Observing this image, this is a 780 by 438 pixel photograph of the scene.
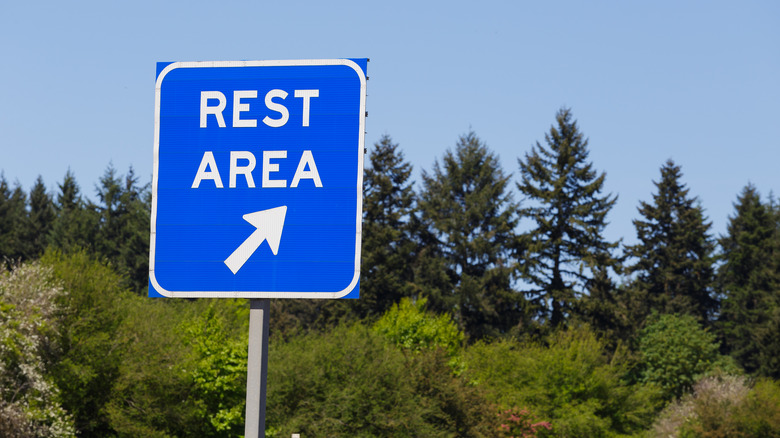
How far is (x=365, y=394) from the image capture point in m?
34.0

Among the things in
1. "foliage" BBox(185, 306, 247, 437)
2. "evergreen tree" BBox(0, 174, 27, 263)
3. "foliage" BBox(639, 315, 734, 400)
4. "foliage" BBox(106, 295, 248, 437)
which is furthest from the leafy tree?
"evergreen tree" BBox(0, 174, 27, 263)

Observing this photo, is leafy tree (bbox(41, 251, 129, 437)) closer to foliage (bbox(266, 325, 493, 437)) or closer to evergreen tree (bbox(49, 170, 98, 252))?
foliage (bbox(266, 325, 493, 437))

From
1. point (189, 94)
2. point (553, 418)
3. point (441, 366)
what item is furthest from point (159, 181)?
point (553, 418)

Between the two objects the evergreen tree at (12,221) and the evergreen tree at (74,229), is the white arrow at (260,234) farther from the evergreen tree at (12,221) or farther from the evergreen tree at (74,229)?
the evergreen tree at (12,221)

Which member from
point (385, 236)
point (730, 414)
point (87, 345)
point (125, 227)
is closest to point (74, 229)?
point (125, 227)

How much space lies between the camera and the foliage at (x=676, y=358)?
61.5m

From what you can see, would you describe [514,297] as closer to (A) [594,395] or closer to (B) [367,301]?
(B) [367,301]

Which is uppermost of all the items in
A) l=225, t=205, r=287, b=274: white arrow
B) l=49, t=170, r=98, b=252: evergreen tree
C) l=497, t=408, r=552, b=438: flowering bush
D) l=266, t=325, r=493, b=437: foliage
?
l=49, t=170, r=98, b=252: evergreen tree

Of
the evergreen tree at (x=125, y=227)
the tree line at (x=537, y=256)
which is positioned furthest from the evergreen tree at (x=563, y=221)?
the evergreen tree at (x=125, y=227)

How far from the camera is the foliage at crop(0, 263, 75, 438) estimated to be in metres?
29.5

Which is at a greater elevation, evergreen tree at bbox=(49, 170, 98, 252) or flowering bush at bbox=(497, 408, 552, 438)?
evergreen tree at bbox=(49, 170, 98, 252)

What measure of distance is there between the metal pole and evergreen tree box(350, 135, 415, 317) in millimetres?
55039

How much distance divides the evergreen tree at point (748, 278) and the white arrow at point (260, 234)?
2854 inches

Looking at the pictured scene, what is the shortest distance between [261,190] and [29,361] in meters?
28.9
